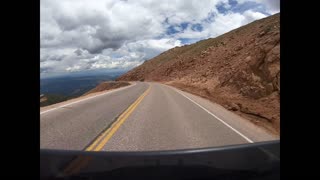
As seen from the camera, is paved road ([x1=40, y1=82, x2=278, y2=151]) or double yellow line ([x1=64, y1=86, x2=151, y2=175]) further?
paved road ([x1=40, y1=82, x2=278, y2=151])

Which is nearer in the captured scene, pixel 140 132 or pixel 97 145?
pixel 97 145

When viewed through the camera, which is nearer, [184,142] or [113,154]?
[113,154]

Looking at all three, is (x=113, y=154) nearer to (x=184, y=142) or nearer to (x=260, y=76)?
(x=184, y=142)

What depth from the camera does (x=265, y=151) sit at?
4117 mm

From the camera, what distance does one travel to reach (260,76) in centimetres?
2662

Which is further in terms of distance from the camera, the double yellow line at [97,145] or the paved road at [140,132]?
the paved road at [140,132]

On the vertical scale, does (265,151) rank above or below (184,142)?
above
